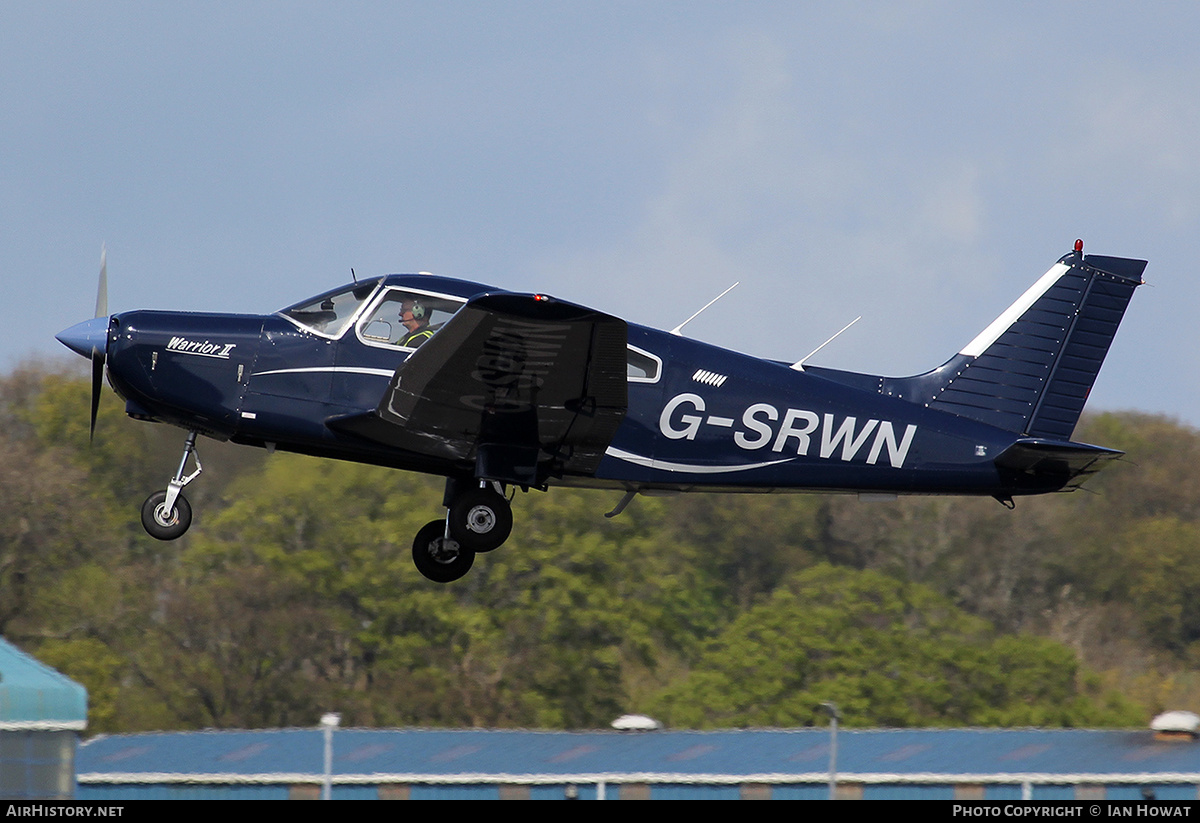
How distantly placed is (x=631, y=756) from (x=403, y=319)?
1431 centimetres

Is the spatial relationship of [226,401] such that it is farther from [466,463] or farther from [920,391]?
[920,391]

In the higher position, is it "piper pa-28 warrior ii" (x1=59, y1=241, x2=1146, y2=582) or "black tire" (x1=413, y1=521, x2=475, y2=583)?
"piper pa-28 warrior ii" (x1=59, y1=241, x2=1146, y2=582)

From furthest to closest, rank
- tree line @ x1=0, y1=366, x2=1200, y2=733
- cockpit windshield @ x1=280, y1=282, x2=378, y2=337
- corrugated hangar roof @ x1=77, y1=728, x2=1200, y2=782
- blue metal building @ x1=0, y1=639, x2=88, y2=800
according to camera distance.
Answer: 1. tree line @ x1=0, y1=366, x2=1200, y2=733
2. corrugated hangar roof @ x1=77, y1=728, x2=1200, y2=782
3. blue metal building @ x1=0, y1=639, x2=88, y2=800
4. cockpit windshield @ x1=280, y1=282, x2=378, y2=337

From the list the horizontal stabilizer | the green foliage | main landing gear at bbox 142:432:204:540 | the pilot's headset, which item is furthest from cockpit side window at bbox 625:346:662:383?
the green foliage

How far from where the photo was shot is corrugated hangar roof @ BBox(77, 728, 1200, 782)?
82.7 ft

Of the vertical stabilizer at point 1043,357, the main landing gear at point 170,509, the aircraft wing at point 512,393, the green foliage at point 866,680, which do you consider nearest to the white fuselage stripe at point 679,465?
the aircraft wing at point 512,393

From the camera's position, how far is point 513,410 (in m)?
13.2

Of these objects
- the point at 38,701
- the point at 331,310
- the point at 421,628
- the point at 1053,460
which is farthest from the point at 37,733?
the point at 421,628

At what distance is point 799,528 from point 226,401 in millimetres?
48592

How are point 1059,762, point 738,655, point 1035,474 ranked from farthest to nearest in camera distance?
point 738,655 < point 1059,762 < point 1035,474

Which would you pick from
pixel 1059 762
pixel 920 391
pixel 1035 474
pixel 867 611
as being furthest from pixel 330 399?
pixel 867 611

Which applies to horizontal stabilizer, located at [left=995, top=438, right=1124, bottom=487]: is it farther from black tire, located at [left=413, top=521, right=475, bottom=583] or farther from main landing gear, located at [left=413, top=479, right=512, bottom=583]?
black tire, located at [left=413, top=521, right=475, bottom=583]

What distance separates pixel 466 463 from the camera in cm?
1380

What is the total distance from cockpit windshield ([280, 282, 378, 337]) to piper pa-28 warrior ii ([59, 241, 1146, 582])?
15mm
